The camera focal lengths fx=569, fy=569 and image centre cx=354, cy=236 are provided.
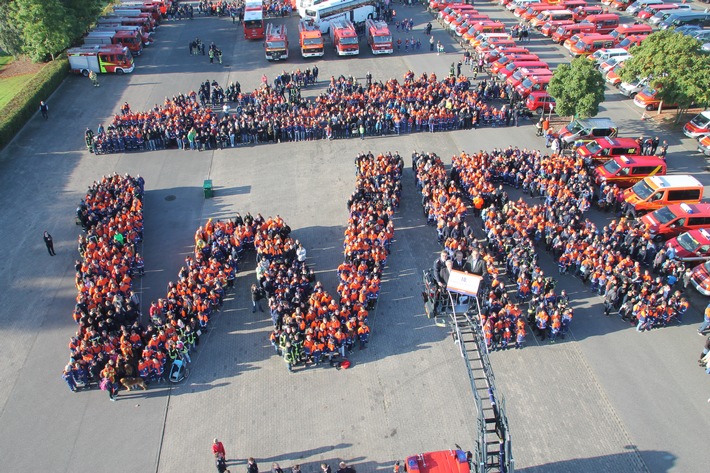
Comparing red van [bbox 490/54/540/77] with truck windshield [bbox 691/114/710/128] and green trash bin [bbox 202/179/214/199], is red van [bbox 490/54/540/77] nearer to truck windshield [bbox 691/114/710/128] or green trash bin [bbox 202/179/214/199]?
truck windshield [bbox 691/114/710/128]

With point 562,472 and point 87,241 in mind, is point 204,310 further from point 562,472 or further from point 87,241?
point 562,472

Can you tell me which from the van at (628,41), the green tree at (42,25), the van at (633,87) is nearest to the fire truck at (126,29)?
the green tree at (42,25)

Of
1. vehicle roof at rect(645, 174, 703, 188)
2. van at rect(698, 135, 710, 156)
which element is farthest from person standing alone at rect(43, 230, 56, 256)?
van at rect(698, 135, 710, 156)

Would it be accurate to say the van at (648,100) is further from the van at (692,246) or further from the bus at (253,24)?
the bus at (253,24)

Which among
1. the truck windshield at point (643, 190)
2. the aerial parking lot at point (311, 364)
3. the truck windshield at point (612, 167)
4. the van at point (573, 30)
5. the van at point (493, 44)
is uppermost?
the van at point (573, 30)

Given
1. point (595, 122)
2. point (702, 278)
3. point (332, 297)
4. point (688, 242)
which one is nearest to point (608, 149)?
point (595, 122)

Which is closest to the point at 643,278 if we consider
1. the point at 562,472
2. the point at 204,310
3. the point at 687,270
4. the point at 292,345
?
the point at 687,270
